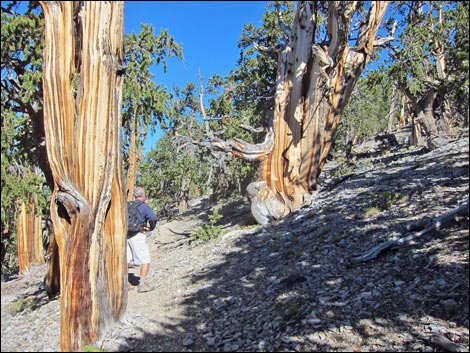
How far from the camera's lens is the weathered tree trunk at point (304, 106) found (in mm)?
8234

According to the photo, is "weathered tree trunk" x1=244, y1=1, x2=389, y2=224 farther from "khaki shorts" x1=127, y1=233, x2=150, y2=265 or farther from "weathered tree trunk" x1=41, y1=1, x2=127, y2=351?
"weathered tree trunk" x1=41, y1=1, x2=127, y2=351

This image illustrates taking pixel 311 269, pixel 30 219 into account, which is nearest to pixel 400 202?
pixel 311 269

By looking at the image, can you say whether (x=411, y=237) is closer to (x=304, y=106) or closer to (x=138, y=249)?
(x=138, y=249)

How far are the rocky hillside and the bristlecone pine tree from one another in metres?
2.07

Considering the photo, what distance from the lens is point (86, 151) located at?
3.50 meters

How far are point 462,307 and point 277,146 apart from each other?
20.3 ft

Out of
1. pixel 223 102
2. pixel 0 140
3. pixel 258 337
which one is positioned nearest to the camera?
pixel 258 337

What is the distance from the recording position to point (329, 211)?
23.6 feet

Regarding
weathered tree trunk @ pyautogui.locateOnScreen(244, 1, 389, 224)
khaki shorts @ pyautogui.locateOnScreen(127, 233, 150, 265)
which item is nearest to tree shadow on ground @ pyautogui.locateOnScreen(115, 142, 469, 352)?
khaki shorts @ pyautogui.locateOnScreen(127, 233, 150, 265)

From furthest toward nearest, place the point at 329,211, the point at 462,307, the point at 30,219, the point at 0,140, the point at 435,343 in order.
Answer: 1. the point at 30,219
2. the point at 329,211
3. the point at 0,140
4. the point at 462,307
5. the point at 435,343

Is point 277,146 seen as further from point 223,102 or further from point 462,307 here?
point 462,307

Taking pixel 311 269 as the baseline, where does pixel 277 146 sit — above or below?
above

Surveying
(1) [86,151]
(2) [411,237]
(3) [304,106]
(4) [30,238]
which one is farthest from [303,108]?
(4) [30,238]

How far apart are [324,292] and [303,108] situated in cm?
555
